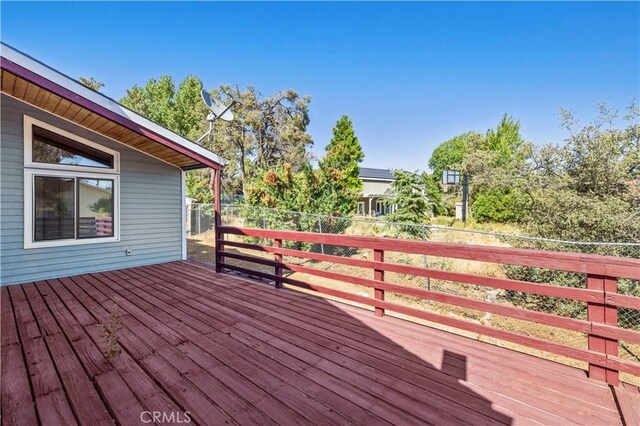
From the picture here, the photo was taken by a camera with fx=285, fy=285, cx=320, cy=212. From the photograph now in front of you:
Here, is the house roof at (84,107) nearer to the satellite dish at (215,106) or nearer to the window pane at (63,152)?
the window pane at (63,152)

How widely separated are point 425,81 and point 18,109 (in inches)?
475

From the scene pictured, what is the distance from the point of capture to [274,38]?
10078mm

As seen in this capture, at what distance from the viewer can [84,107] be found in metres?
3.64

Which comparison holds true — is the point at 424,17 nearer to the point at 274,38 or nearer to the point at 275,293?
the point at 274,38

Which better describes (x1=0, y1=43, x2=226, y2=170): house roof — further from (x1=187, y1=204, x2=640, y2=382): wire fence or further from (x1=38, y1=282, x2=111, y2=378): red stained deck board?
(x1=187, y1=204, x2=640, y2=382): wire fence

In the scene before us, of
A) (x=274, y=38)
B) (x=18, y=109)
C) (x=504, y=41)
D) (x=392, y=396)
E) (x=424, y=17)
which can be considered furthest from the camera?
(x=274, y=38)

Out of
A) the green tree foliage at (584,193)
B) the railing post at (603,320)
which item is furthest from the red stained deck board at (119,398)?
the green tree foliage at (584,193)

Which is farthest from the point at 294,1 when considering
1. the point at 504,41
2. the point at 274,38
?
the point at 504,41

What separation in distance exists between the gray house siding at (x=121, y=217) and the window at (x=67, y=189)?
93mm

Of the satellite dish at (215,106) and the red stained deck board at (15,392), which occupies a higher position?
the satellite dish at (215,106)

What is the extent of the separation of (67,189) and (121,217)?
2.91 ft

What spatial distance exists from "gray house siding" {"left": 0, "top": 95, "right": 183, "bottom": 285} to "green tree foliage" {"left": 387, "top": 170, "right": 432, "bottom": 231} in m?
5.58

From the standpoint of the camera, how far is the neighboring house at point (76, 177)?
4.02 meters

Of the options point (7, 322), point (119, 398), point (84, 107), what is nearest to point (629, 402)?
point (119, 398)
